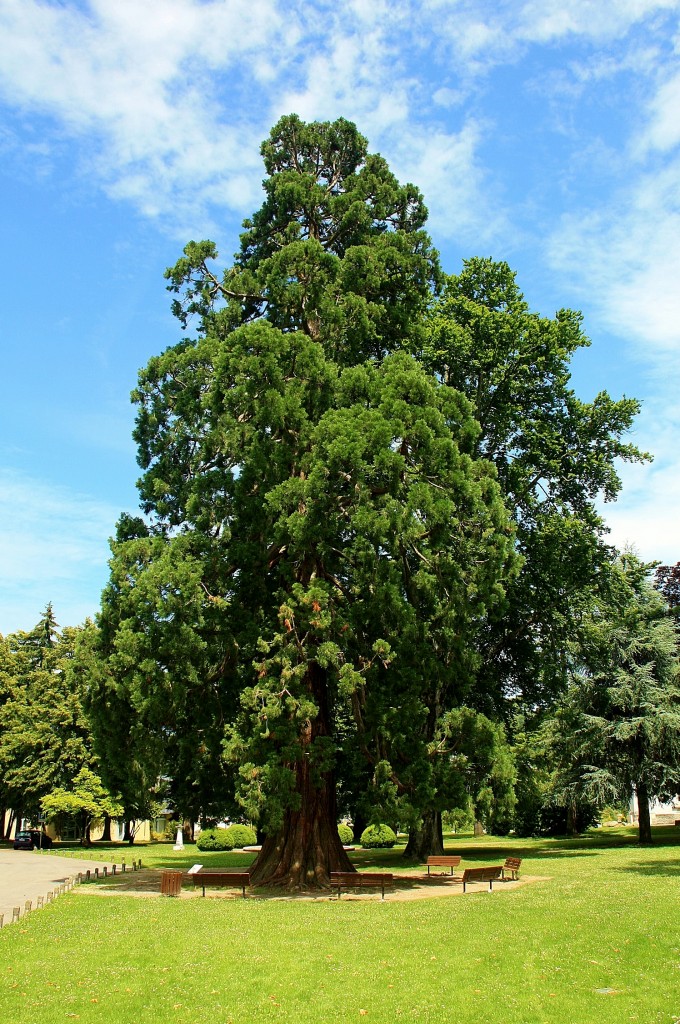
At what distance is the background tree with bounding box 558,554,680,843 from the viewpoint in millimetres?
31250

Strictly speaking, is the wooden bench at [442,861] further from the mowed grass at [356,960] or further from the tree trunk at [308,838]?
the mowed grass at [356,960]

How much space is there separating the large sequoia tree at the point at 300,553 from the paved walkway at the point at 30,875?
471cm

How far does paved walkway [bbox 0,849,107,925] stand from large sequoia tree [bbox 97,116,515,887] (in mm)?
4711

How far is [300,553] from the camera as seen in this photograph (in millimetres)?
20375

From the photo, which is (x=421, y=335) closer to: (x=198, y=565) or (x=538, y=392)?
(x=538, y=392)

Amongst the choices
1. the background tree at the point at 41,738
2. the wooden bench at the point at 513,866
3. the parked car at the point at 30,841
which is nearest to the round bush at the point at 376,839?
the background tree at the point at 41,738

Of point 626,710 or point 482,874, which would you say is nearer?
point 482,874

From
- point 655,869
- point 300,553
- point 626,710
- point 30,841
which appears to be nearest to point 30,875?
point 300,553

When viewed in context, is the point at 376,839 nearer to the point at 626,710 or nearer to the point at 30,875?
the point at 626,710

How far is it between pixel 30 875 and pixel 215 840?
1541cm

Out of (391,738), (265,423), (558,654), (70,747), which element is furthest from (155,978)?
(70,747)

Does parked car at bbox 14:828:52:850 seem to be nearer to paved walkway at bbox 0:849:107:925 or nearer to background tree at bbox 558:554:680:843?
paved walkway at bbox 0:849:107:925

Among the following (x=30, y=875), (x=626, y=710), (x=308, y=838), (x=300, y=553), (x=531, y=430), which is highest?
(x=531, y=430)

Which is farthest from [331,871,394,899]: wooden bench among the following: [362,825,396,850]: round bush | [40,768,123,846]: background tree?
[40,768,123,846]: background tree
